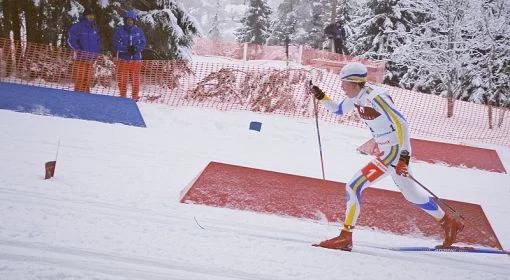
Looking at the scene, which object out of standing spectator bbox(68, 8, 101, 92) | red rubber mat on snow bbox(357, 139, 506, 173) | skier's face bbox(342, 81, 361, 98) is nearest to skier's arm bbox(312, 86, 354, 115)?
skier's face bbox(342, 81, 361, 98)

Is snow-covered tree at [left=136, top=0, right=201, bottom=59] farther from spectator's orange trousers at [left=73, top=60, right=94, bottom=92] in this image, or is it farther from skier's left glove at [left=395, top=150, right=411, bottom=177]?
skier's left glove at [left=395, top=150, right=411, bottom=177]

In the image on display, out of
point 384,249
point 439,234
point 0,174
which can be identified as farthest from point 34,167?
point 439,234

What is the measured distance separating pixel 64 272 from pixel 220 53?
37431 mm

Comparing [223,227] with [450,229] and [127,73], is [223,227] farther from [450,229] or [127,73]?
[127,73]

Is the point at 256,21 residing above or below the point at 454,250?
above

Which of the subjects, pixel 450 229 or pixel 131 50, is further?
pixel 131 50

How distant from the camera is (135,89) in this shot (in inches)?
428

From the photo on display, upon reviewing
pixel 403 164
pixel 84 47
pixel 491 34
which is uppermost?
pixel 491 34

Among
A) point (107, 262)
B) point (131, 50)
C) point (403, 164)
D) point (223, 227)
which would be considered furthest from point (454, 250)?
point (131, 50)

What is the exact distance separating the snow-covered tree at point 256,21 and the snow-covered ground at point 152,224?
40.8m

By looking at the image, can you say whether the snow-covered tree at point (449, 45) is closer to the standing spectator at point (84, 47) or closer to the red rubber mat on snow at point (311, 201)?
the standing spectator at point (84, 47)

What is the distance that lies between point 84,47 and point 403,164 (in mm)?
8903

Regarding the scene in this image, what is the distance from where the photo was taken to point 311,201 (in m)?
5.26

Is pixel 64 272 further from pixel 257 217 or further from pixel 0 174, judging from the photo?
pixel 0 174
